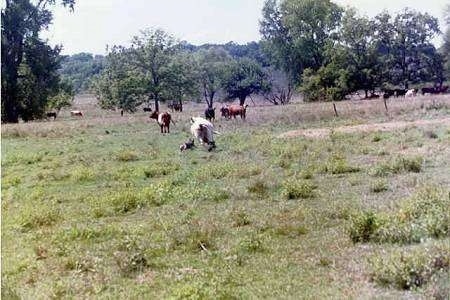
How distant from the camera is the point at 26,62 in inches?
1597

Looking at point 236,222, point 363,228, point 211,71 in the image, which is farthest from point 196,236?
point 211,71

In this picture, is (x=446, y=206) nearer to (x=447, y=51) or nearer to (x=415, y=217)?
(x=415, y=217)

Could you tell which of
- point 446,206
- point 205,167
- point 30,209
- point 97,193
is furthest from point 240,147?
point 446,206

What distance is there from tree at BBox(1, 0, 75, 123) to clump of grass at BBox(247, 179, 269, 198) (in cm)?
2970

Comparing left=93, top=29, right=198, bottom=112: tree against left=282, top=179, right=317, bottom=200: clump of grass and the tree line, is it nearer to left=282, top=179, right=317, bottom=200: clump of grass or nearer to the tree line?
the tree line

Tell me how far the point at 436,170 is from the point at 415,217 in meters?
5.25

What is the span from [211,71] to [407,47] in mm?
32599

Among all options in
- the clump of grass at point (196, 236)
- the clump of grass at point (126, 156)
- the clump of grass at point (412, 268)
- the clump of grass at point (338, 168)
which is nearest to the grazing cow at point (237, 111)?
the clump of grass at point (126, 156)

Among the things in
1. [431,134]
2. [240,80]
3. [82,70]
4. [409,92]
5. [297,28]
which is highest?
[297,28]

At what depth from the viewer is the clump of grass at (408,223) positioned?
743cm

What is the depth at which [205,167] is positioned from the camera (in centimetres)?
1552

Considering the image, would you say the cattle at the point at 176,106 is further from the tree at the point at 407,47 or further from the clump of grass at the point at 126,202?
the clump of grass at the point at 126,202

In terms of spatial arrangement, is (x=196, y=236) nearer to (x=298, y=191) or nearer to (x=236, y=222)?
(x=236, y=222)

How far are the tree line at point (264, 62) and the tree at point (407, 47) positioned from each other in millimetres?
91
